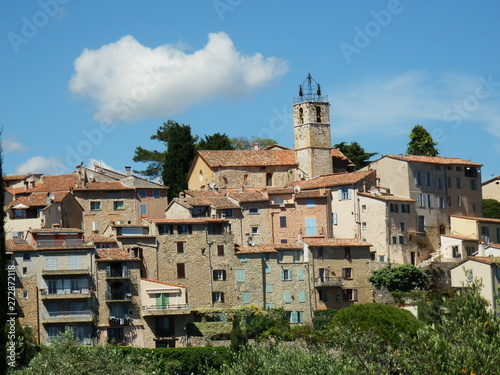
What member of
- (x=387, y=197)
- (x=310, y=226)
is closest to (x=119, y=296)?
(x=310, y=226)

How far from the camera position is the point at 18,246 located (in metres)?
65.8

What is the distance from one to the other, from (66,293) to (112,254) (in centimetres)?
Result: 373

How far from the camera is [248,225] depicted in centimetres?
7525

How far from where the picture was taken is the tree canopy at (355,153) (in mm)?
95944

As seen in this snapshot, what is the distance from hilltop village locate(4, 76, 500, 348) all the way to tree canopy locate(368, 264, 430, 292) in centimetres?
105

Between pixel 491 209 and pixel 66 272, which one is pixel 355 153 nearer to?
pixel 491 209

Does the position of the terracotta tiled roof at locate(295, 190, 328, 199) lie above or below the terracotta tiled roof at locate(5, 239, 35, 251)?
above

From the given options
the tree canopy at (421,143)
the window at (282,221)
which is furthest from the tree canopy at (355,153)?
the window at (282,221)

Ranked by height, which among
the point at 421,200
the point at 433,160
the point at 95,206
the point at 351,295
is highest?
the point at 433,160

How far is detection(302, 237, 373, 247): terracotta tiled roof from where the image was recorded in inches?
2842

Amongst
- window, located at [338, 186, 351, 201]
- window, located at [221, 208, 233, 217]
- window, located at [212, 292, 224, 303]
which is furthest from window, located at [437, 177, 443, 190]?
window, located at [212, 292, 224, 303]

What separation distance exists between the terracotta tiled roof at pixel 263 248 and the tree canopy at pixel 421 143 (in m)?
27.6

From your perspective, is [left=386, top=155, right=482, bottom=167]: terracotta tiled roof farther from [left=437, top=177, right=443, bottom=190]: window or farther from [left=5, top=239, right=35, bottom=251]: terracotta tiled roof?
[left=5, top=239, right=35, bottom=251]: terracotta tiled roof

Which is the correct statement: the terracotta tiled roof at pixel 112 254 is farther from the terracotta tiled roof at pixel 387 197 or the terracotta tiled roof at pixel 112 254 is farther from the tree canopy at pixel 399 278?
the terracotta tiled roof at pixel 387 197
